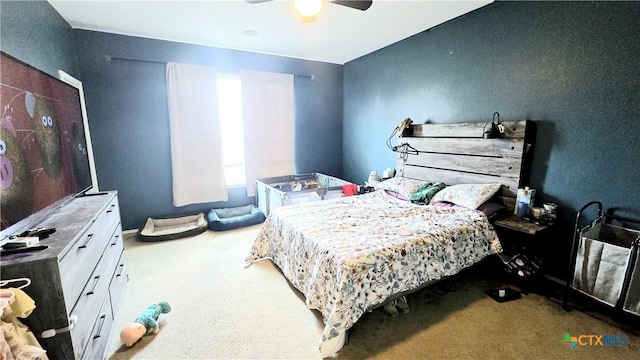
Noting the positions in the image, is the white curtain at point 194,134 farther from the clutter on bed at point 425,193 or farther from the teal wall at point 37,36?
the clutter on bed at point 425,193

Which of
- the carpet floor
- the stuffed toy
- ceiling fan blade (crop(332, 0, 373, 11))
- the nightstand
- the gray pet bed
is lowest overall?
the carpet floor

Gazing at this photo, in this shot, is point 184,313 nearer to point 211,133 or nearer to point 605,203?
point 211,133

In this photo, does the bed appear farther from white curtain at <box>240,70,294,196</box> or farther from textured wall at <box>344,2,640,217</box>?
white curtain at <box>240,70,294,196</box>

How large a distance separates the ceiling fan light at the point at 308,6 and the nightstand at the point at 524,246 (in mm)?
2223

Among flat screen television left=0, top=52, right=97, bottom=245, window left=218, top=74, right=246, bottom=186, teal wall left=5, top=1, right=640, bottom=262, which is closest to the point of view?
flat screen television left=0, top=52, right=97, bottom=245

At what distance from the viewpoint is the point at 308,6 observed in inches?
66.2

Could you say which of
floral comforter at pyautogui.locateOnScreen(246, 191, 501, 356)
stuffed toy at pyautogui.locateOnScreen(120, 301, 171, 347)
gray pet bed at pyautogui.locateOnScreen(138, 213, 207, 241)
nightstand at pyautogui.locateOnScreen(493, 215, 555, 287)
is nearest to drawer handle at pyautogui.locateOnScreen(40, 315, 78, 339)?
stuffed toy at pyautogui.locateOnScreen(120, 301, 171, 347)

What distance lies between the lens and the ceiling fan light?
1.66 m

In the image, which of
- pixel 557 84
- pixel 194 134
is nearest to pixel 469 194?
pixel 557 84

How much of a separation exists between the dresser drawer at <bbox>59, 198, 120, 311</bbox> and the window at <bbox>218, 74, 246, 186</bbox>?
2263 mm

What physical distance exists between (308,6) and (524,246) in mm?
2593

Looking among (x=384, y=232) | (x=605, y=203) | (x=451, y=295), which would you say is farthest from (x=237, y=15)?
(x=605, y=203)

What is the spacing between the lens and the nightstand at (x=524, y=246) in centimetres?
221

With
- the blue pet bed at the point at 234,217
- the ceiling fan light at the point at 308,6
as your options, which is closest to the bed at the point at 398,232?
the blue pet bed at the point at 234,217
